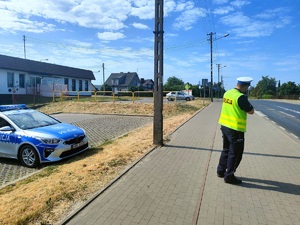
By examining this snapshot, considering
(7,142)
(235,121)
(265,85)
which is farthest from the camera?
(265,85)

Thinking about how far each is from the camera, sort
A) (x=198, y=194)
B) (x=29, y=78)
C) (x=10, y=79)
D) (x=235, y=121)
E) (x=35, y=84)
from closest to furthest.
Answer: (x=198, y=194) < (x=235, y=121) < (x=10, y=79) < (x=29, y=78) < (x=35, y=84)

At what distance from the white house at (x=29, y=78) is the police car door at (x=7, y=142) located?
22696mm

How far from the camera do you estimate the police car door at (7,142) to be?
7.13 m

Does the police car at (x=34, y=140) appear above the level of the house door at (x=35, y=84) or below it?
below

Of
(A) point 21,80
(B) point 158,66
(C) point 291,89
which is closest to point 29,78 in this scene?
(A) point 21,80

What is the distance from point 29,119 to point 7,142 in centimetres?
91

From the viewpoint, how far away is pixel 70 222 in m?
3.58

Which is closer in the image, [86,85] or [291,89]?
[86,85]

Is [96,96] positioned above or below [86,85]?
below

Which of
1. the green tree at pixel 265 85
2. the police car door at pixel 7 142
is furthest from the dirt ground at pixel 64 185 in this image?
the green tree at pixel 265 85

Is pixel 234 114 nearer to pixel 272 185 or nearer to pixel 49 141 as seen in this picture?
pixel 272 185

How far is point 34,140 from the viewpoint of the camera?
685cm

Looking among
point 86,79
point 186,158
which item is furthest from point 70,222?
point 86,79

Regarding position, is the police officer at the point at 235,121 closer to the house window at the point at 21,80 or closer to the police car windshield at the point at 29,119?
the police car windshield at the point at 29,119
